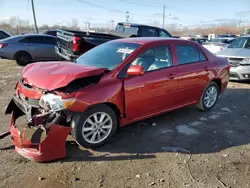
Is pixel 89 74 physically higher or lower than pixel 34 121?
higher

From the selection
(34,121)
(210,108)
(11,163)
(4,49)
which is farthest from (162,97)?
(4,49)

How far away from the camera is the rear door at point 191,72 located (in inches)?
188

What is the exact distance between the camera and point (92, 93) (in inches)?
137

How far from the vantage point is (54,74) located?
11.7 ft

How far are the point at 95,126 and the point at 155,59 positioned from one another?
164 cm

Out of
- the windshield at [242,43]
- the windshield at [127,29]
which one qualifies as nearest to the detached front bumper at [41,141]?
the windshield at [242,43]

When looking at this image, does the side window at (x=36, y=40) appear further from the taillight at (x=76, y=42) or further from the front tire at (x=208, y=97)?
the front tire at (x=208, y=97)

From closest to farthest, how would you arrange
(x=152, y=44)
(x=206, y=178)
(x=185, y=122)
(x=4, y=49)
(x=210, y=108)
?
(x=206, y=178), (x=152, y=44), (x=185, y=122), (x=210, y=108), (x=4, y=49)

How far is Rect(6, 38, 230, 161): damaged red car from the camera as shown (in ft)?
10.9

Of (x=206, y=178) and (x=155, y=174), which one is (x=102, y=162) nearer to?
(x=155, y=174)

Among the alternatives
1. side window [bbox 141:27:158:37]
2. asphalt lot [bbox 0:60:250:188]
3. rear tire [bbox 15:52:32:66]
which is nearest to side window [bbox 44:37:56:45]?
rear tire [bbox 15:52:32:66]

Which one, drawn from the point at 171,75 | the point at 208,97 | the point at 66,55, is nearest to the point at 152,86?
the point at 171,75

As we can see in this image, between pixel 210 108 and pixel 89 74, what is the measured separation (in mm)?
3386

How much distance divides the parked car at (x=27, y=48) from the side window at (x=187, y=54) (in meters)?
8.40
